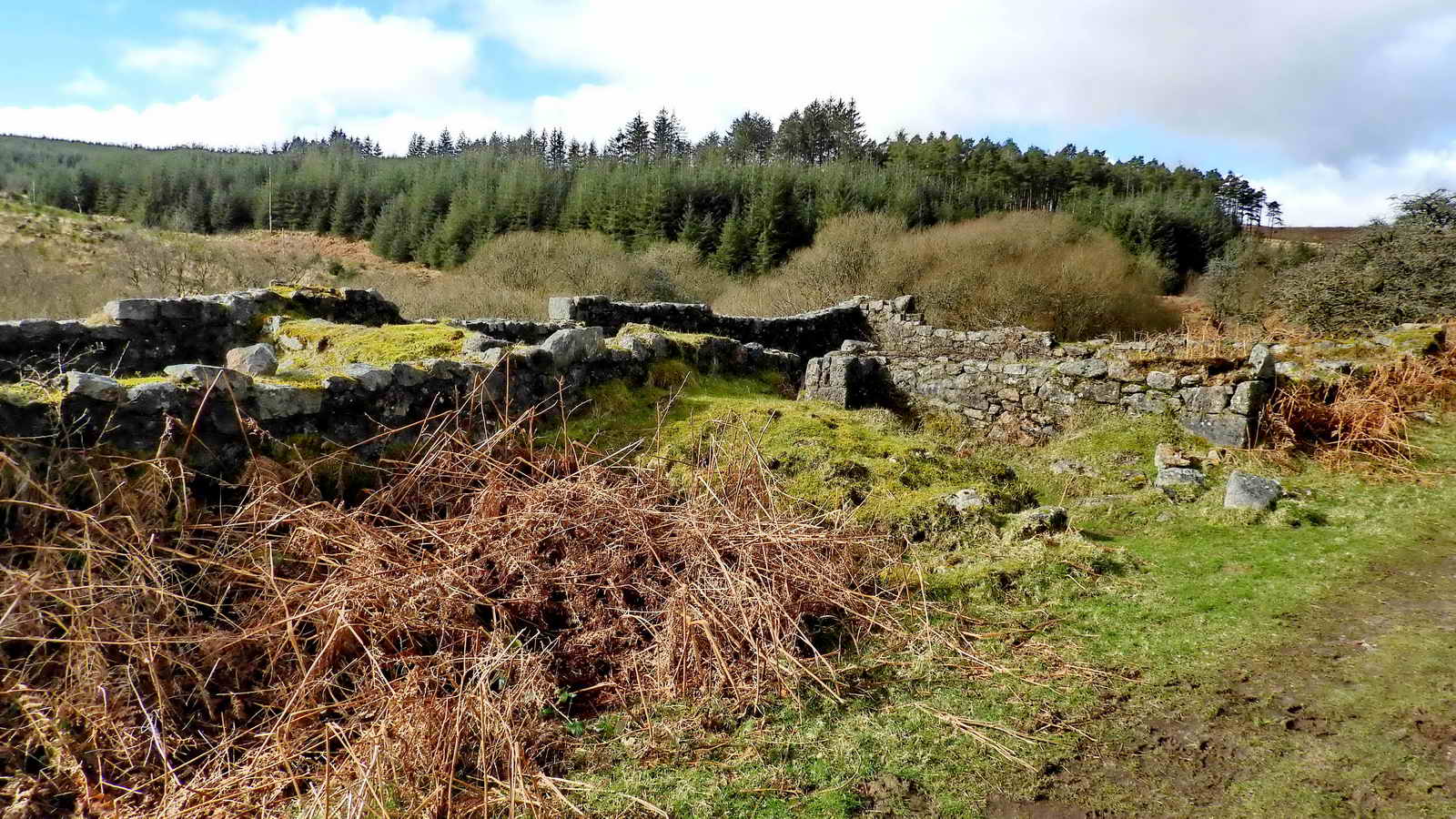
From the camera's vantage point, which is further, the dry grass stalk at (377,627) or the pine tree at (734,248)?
the pine tree at (734,248)

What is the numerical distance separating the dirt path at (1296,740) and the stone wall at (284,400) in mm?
4515

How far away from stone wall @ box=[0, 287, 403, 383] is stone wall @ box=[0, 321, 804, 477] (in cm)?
259

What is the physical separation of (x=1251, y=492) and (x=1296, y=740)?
402 cm

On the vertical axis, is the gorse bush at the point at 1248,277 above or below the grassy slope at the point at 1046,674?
above

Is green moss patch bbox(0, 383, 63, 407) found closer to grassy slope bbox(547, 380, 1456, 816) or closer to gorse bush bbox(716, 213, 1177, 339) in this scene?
grassy slope bbox(547, 380, 1456, 816)

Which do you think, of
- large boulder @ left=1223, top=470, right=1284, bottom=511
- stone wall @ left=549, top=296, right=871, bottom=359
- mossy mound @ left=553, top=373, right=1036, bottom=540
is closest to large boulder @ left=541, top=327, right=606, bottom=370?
mossy mound @ left=553, top=373, right=1036, bottom=540

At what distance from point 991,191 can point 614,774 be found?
60.9 m

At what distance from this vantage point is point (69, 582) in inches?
135

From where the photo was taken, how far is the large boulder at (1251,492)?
22.1ft

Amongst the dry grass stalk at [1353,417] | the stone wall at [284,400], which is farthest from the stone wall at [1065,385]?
the stone wall at [284,400]

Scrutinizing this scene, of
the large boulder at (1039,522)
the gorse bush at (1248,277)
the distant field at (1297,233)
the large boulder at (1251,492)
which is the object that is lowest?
the large boulder at (1039,522)

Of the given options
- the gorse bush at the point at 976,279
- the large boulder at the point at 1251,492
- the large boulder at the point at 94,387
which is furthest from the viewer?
the gorse bush at the point at 976,279

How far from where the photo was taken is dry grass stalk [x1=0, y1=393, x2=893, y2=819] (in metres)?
3.15

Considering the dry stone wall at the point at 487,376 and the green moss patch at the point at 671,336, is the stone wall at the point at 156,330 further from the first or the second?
the green moss patch at the point at 671,336
